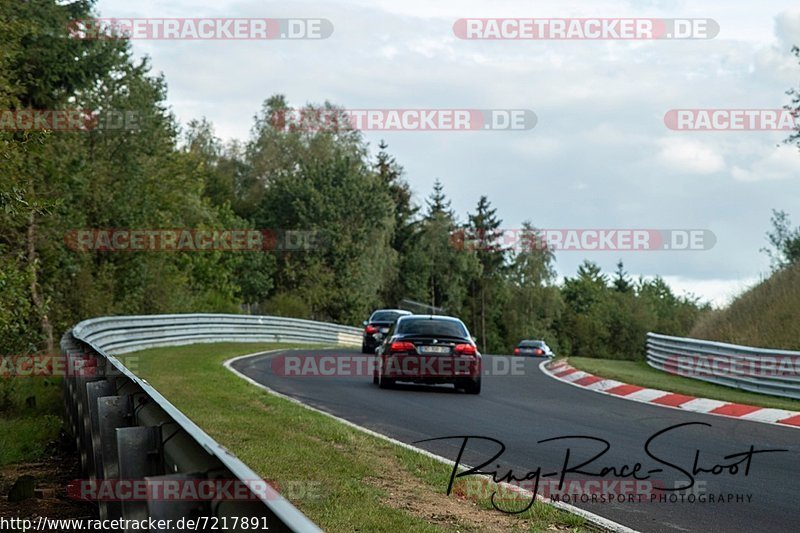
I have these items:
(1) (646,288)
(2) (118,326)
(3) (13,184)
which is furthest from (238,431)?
(1) (646,288)

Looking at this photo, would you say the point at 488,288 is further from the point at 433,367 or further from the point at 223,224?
the point at 433,367

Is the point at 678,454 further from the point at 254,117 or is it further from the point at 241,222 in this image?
the point at 254,117

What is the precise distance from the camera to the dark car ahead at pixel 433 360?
61.5 feet

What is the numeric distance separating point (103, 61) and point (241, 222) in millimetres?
44285

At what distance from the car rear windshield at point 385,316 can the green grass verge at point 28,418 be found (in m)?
17.5

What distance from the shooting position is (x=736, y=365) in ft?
72.5

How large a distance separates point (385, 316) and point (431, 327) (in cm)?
1479

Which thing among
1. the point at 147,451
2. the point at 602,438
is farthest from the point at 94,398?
the point at 602,438

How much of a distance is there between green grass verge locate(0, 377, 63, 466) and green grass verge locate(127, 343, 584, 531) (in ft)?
5.27

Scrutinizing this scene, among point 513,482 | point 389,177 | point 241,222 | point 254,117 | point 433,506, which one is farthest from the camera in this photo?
point 389,177

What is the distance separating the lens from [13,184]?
1167 centimetres

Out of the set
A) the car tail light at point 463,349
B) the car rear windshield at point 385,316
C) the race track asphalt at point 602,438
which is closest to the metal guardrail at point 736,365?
the race track asphalt at point 602,438

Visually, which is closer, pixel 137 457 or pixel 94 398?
pixel 137 457

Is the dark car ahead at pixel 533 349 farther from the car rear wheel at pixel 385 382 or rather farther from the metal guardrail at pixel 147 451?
the metal guardrail at pixel 147 451
